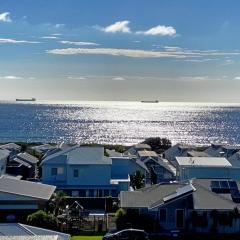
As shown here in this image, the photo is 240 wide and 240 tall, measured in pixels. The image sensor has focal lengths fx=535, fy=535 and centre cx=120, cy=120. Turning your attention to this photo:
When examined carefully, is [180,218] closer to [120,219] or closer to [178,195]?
[178,195]

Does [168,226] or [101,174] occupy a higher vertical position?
[101,174]

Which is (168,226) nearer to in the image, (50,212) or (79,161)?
A: (50,212)

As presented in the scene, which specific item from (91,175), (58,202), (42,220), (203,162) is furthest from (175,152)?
(42,220)

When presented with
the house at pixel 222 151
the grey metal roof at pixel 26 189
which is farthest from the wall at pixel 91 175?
the house at pixel 222 151

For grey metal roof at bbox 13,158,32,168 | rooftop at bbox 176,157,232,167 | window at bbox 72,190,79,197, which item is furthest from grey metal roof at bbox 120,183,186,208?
grey metal roof at bbox 13,158,32,168

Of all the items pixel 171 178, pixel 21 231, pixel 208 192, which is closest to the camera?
pixel 21 231

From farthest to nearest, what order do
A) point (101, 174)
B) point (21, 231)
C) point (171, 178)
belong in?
1. point (171, 178)
2. point (101, 174)
3. point (21, 231)

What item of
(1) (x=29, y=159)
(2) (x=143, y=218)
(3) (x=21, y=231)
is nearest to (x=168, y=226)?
(2) (x=143, y=218)

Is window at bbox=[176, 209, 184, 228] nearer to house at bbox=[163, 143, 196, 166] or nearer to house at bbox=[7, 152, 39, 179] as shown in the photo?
house at bbox=[7, 152, 39, 179]
